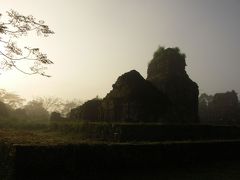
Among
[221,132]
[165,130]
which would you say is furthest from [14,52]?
[221,132]

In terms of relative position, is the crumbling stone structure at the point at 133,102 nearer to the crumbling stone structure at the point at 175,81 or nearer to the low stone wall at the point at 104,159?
the crumbling stone structure at the point at 175,81

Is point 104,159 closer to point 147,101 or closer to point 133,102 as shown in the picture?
point 133,102

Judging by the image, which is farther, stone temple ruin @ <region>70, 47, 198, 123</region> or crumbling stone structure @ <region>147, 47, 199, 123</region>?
crumbling stone structure @ <region>147, 47, 199, 123</region>

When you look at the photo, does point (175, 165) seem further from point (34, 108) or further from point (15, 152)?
point (34, 108)

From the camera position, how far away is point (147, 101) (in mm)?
43406

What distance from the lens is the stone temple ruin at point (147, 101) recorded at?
140 ft

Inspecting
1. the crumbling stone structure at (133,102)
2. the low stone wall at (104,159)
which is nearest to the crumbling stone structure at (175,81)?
the crumbling stone structure at (133,102)

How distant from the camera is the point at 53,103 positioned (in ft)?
549

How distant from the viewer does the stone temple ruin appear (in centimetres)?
4275

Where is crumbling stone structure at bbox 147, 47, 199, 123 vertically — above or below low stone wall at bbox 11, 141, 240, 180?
above

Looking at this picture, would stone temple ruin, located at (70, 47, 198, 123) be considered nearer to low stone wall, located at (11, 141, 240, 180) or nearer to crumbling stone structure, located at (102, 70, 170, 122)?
crumbling stone structure, located at (102, 70, 170, 122)

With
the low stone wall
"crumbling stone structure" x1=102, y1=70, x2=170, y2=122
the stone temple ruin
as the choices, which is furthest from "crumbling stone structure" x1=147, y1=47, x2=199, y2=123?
the low stone wall

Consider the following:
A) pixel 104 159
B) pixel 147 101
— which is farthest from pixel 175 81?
pixel 104 159

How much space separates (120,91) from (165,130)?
18.5 metres
